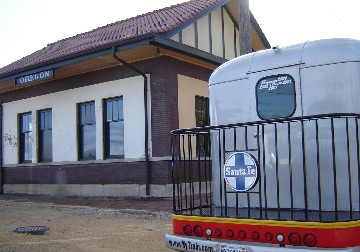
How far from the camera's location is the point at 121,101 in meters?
14.3

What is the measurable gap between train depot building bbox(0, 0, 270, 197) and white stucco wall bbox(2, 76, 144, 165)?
0.12 feet

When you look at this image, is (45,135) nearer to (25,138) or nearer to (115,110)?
(25,138)

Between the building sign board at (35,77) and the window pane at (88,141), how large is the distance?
7.30ft

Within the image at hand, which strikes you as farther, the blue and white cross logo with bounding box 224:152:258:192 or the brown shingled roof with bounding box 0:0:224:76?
the brown shingled roof with bounding box 0:0:224:76

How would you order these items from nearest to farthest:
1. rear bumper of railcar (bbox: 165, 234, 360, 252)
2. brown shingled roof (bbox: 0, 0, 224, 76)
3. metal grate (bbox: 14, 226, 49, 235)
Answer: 1. rear bumper of railcar (bbox: 165, 234, 360, 252)
2. metal grate (bbox: 14, 226, 49, 235)
3. brown shingled roof (bbox: 0, 0, 224, 76)

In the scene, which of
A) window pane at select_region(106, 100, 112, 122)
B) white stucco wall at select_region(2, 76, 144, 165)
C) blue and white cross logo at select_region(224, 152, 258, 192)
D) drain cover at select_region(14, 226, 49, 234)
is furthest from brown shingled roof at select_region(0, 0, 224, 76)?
blue and white cross logo at select_region(224, 152, 258, 192)

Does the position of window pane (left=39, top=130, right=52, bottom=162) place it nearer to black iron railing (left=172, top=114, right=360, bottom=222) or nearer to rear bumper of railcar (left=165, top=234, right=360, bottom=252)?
black iron railing (left=172, top=114, right=360, bottom=222)

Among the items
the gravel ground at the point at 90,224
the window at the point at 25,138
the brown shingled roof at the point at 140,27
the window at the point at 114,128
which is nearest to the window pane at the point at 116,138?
the window at the point at 114,128

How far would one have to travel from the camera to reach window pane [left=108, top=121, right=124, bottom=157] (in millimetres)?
14273

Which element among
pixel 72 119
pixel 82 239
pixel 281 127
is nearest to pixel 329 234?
pixel 281 127

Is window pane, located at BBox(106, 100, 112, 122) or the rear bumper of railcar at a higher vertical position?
window pane, located at BBox(106, 100, 112, 122)

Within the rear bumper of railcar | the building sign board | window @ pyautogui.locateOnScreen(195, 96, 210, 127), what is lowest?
the rear bumper of railcar

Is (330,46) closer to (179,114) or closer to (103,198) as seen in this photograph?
(179,114)

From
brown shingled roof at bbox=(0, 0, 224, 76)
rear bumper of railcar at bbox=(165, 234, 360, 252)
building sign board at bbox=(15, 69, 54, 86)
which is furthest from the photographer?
building sign board at bbox=(15, 69, 54, 86)
